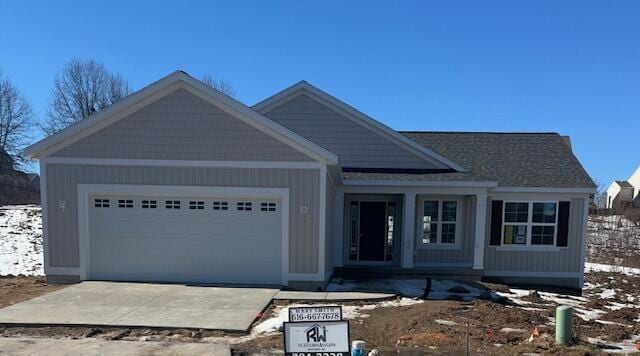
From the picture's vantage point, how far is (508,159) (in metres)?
14.6

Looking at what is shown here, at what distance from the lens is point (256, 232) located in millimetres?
10516

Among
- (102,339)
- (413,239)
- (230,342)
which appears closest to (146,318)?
(102,339)

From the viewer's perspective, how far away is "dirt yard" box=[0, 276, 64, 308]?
29.5 ft

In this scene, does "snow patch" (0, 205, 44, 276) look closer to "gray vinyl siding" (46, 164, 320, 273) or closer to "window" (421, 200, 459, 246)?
"gray vinyl siding" (46, 164, 320, 273)

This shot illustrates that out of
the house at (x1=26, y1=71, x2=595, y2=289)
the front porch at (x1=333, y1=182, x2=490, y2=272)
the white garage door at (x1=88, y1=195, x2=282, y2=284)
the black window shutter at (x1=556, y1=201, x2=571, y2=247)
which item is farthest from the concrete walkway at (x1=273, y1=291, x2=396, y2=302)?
the black window shutter at (x1=556, y1=201, x2=571, y2=247)

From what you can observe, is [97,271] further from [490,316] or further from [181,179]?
[490,316]

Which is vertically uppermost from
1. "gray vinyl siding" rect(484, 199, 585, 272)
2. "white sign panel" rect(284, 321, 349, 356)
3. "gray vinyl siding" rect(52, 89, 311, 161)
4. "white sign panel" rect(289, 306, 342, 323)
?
"gray vinyl siding" rect(52, 89, 311, 161)

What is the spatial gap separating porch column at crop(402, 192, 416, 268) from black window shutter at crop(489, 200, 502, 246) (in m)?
2.54

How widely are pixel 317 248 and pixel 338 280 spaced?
6.43ft

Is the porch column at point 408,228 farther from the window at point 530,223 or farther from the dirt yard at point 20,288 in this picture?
the dirt yard at point 20,288

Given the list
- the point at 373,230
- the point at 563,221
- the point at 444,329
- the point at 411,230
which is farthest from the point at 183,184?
the point at 563,221

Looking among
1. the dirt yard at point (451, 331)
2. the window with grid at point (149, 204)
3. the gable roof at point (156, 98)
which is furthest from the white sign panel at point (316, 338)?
the window with grid at point (149, 204)

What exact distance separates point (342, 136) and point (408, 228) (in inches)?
147

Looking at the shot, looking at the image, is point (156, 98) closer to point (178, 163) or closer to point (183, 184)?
point (178, 163)
